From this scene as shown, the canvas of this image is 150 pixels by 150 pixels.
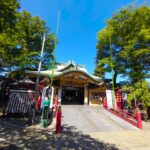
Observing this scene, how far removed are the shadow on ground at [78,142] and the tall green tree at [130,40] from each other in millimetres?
13293

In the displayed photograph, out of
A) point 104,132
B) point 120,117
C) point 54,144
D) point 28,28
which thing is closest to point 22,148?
point 54,144

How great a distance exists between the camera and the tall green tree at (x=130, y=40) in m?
20.6

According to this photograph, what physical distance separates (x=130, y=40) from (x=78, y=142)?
1738 centimetres

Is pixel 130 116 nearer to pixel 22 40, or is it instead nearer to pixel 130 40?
pixel 130 40

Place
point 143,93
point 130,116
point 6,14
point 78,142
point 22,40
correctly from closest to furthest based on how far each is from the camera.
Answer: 1. point 78,142
2. point 6,14
3. point 130,116
4. point 143,93
5. point 22,40

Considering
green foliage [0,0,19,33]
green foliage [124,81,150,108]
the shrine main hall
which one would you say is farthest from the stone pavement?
the shrine main hall

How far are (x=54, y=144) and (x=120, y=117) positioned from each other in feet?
28.7

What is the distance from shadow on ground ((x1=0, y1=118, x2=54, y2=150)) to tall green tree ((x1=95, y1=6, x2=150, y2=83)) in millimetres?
14816

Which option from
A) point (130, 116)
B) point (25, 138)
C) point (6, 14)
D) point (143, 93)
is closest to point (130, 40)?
point (143, 93)

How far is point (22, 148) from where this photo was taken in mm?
6918

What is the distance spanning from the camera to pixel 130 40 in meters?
21.9

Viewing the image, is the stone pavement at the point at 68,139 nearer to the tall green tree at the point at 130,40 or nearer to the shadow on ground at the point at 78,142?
the shadow on ground at the point at 78,142

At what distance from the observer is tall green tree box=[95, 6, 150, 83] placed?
20594 millimetres

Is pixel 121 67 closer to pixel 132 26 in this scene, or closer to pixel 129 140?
pixel 132 26
